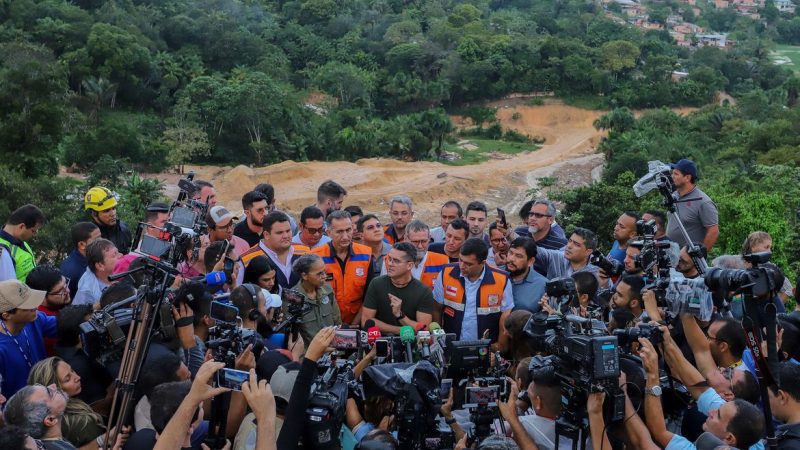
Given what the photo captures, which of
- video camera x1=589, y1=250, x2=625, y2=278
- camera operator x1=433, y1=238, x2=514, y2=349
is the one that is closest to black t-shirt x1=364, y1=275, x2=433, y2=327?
camera operator x1=433, y1=238, x2=514, y2=349

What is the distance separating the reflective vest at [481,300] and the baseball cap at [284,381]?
7.48 feet

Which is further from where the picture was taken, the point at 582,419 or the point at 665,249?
the point at 665,249

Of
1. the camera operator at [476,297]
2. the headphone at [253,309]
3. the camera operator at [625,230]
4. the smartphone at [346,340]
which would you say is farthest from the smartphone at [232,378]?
the camera operator at [625,230]

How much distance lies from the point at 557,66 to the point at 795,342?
49.6m

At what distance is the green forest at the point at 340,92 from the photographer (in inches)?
738

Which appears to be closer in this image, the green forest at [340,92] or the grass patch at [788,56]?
the green forest at [340,92]

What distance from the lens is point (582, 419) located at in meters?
4.04

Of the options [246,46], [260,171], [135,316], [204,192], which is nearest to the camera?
[135,316]

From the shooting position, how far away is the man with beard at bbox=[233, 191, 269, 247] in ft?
25.7

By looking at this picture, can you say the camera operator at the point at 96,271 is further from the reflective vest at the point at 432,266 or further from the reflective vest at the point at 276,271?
the reflective vest at the point at 432,266

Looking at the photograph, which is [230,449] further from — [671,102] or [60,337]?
[671,102]

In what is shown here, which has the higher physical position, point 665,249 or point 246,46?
point 665,249

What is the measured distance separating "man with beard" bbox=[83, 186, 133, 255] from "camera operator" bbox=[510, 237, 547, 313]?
3.68m

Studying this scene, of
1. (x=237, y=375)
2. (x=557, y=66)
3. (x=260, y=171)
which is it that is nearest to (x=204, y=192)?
(x=237, y=375)
